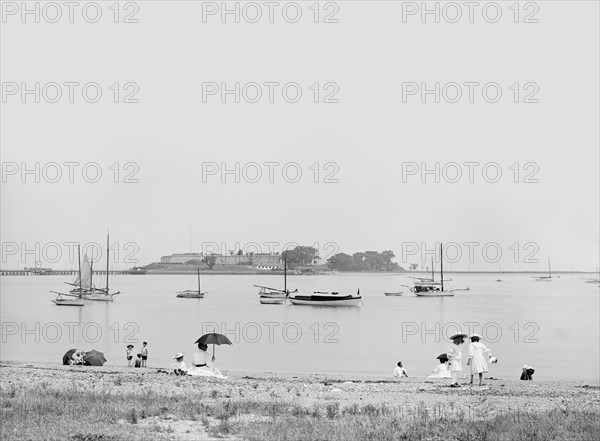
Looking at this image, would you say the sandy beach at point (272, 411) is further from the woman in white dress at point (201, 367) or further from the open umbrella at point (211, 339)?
the open umbrella at point (211, 339)

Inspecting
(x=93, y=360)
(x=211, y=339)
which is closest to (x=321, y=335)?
(x=93, y=360)

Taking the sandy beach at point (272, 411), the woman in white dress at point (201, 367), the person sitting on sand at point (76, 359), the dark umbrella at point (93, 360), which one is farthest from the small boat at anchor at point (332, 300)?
the sandy beach at point (272, 411)

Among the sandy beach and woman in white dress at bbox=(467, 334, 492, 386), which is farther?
woman in white dress at bbox=(467, 334, 492, 386)

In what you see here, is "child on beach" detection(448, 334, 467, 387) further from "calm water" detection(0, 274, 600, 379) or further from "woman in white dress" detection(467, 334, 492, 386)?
"calm water" detection(0, 274, 600, 379)

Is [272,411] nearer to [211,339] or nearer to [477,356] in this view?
[477,356]

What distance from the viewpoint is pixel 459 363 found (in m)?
23.1

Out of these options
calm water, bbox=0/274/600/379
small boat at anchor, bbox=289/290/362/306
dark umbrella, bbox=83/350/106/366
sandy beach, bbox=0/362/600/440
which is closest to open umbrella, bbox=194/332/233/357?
sandy beach, bbox=0/362/600/440

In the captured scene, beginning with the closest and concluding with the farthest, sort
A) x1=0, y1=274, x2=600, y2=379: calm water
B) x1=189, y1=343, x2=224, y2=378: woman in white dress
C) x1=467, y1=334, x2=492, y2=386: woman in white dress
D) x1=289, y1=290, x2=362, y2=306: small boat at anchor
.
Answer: x1=467, y1=334, x2=492, y2=386: woman in white dress, x1=189, y1=343, x2=224, y2=378: woman in white dress, x1=0, y1=274, x2=600, y2=379: calm water, x1=289, y1=290, x2=362, y2=306: small boat at anchor

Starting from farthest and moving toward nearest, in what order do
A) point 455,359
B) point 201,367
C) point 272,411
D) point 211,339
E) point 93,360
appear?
point 93,360, point 211,339, point 201,367, point 455,359, point 272,411

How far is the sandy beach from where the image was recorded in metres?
13.4

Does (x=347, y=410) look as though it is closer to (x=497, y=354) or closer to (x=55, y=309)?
(x=497, y=354)

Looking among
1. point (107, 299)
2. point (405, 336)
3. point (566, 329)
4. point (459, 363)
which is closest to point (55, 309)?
point (107, 299)

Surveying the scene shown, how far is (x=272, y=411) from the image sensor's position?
15961 millimetres

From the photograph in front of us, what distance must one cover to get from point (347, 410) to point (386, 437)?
122 inches
